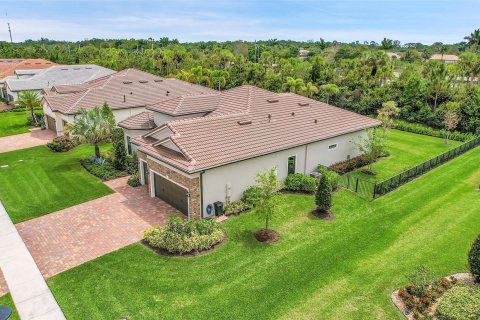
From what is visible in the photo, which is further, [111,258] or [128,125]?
[128,125]

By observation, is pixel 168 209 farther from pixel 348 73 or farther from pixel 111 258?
pixel 348 73

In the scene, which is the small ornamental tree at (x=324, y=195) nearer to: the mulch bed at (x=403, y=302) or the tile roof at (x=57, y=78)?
the mulch bed at (x=403, y=302)

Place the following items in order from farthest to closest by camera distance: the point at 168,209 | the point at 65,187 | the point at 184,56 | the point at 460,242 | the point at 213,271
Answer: the point at 184,56 → the point at 65,187 → the point at 168,209 → the point at 460,242 → the point at 213,271

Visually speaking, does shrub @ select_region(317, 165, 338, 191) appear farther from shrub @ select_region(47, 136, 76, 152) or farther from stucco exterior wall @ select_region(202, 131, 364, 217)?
shrub @ select_region(47, 136, 76, 152)

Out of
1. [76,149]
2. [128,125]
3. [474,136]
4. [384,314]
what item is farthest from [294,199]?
[474,136]

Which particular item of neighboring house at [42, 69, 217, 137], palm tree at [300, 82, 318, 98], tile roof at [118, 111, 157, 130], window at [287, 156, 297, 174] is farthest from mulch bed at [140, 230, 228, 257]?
palm tree at [300, 82, 318, 98]

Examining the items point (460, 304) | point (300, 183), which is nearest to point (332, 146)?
point (300, 183)

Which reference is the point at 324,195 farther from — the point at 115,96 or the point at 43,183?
the point at 115,96

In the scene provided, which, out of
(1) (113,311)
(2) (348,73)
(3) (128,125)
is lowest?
(1) (113,311)
